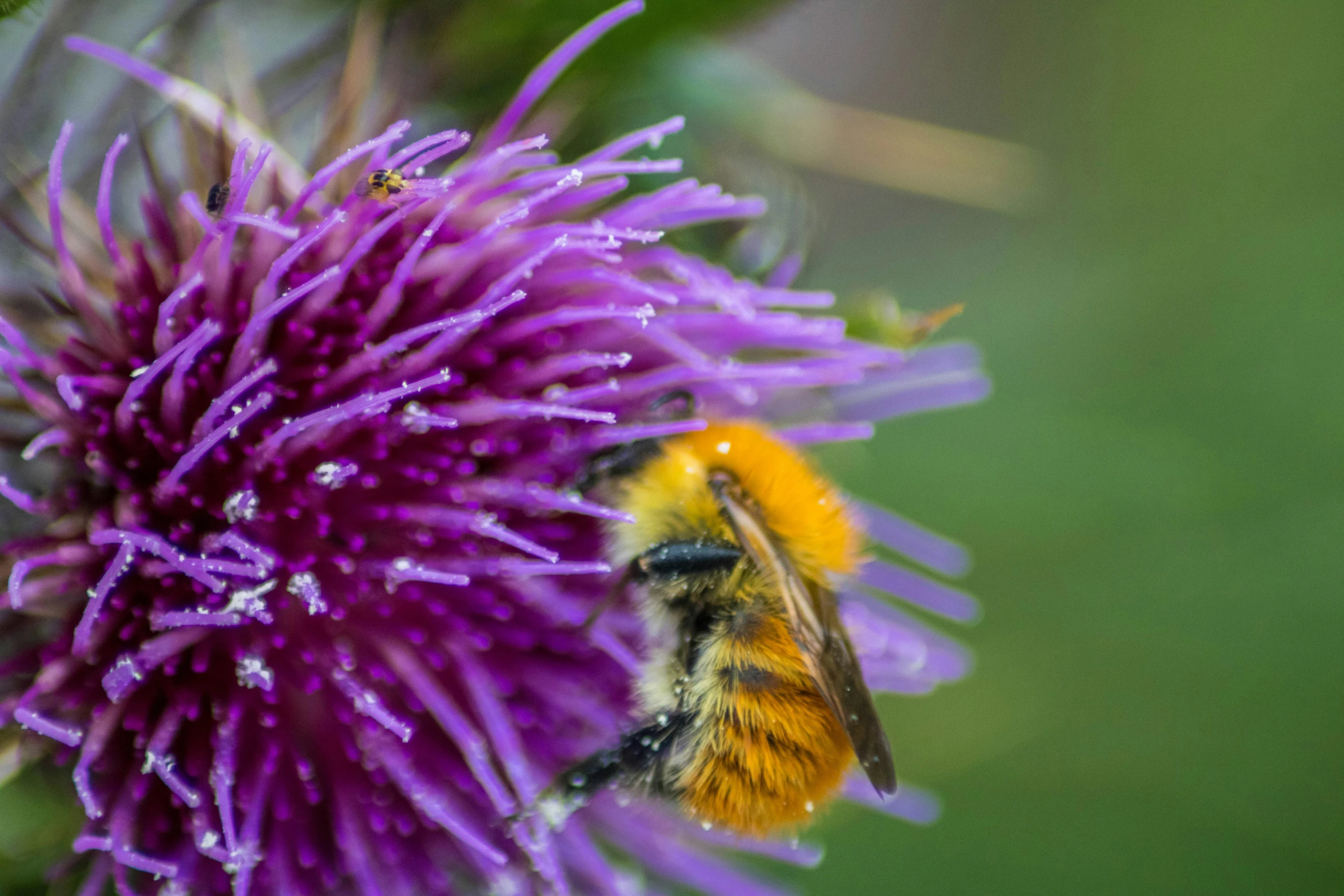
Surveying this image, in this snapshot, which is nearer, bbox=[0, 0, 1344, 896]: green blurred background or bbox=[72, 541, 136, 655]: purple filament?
bbox=[72, 541, 136, 655]: purple filament

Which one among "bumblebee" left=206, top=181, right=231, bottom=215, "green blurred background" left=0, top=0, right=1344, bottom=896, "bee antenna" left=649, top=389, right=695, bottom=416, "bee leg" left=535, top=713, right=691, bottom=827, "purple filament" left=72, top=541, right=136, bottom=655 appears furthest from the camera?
"green blurred background" left=0, top=0, right=1344, bottom=896

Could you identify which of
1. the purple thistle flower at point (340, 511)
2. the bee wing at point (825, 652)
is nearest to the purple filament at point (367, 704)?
the purple thistle flower at point (340, 511)

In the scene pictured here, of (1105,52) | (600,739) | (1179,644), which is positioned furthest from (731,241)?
(1105,52)

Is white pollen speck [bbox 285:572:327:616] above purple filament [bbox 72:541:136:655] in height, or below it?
above

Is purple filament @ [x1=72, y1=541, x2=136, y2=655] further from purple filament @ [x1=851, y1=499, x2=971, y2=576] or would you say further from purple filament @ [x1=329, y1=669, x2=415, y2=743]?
purple filament @ [x1=851, y1=499, x2=971, y2=576]

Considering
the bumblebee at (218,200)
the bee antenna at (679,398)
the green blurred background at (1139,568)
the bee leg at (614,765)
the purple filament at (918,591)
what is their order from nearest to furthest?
the bumblebee at (218,200) → the bee leg at (614,765) → the bee antenna at (679,398) → the purple filament at (918,591) → the green blurred background at (1139,568)

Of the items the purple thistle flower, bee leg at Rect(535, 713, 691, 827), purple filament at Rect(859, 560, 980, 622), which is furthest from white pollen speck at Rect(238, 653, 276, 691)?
purple filament at Rect(859, 560, 980, 622)

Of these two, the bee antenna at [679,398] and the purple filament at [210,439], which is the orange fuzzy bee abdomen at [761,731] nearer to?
the bee antenna at [679,398]

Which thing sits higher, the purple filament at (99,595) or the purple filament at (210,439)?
the purple filament at (210,439)
